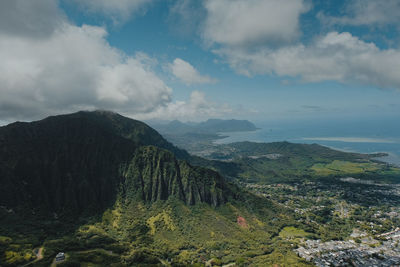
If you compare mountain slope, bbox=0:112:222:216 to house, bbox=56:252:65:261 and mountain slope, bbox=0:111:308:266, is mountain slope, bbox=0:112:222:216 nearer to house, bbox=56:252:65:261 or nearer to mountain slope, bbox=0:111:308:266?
mountain slope, bbox=0:111:308:266

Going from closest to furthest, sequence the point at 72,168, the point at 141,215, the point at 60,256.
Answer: the point at 60,256 < the point at 141,215 < the point at 72,168

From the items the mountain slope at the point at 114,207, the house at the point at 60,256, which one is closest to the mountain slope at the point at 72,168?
→ the mountain slope at the point at 114,207

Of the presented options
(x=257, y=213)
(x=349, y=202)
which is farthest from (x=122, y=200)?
(x=349, y=202)

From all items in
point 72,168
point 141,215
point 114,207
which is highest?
point 72,168

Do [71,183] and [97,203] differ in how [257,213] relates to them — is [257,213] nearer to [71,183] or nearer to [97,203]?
[97,203]

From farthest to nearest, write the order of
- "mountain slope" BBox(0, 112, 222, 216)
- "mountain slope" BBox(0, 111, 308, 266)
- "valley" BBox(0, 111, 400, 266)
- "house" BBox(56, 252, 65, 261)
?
"mountain slope" BBox(0, 112, 222, 216) < "valley" BBox(0, 111, 400, 266) < "mountain slope" BBox(0, 111, 308, 266) < "house" BBox(56, 252, 65, 261)

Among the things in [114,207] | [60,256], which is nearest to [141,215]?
[114,207]

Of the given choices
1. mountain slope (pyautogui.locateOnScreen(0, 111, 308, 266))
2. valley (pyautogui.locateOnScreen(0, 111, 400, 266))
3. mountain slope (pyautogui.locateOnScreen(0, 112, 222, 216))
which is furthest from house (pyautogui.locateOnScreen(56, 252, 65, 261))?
mountain slope (pyautogui.locateOnScreen(0, 112, 222, 216))

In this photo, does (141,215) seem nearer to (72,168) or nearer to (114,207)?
(114,207)

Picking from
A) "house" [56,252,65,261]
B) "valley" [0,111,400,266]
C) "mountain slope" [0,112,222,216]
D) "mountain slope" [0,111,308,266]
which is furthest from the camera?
"mountain slope" [0,112,222,216]

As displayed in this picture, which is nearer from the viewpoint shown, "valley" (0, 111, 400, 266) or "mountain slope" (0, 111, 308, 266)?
"mountain slope" (0, 111, 308, 266)

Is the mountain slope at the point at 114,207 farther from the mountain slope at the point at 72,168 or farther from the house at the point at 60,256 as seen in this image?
the house at the point at 60,256
